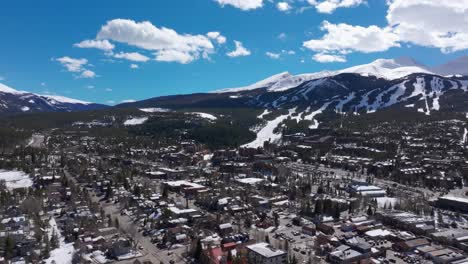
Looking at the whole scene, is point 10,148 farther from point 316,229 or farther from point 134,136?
point 316,229

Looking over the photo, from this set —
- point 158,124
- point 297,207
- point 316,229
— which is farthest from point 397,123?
point 316,229

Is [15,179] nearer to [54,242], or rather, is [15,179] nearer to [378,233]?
[54,242]

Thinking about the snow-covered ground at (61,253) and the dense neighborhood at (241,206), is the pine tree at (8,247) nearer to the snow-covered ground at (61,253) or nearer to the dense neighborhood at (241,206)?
the dense neighborhood at (241,206)

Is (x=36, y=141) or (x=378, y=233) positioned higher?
(x=36, y=141)

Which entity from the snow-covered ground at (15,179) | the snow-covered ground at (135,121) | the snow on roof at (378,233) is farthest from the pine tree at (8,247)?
the snow-covered ground at (135,121)

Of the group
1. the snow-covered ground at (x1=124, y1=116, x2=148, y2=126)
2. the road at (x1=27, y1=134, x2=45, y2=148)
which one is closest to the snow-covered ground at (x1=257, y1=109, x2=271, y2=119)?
the snow-covered ground at (x1=124, y1=116, x2=148, y2=126)

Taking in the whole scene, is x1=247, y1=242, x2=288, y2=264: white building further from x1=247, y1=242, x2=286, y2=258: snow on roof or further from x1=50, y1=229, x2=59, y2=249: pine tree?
x1=50, y1=229, x2=59, y2=249: pine tree

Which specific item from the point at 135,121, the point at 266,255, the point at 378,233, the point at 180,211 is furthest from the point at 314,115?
the point at 266,255
